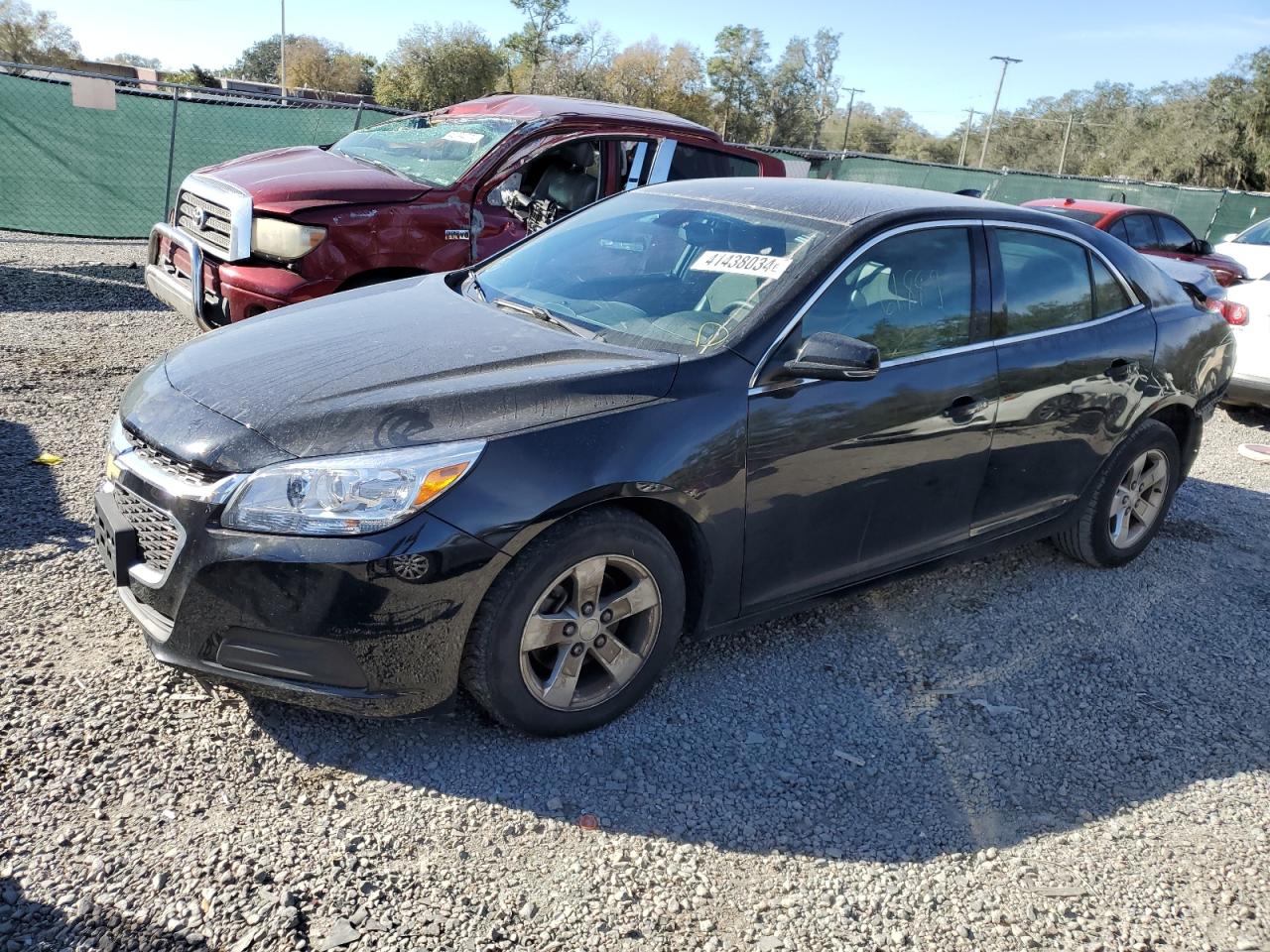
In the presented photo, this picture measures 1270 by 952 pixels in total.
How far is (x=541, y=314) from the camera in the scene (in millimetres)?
3744

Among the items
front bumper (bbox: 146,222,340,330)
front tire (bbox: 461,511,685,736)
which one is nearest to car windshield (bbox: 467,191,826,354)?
front tire (bbox: 461,511,685,736)

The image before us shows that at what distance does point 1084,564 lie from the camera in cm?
504

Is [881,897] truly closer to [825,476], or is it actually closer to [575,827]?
[575,827]

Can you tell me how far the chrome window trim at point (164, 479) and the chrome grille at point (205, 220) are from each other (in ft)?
10.8

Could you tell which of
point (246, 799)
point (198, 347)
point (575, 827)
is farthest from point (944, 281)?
point (246, 799)

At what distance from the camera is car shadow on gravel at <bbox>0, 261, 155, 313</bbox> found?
8.55m

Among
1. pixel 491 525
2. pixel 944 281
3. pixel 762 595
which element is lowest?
pixel 762 595

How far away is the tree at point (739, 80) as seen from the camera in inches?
3423

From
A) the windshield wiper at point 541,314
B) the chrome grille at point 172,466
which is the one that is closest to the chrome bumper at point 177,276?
the windshield wiper at point 541,314

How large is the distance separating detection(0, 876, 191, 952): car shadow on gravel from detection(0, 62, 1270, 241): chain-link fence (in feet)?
34.1

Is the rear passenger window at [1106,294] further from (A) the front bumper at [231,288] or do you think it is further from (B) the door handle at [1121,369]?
(A) the front bumper at [231,288]

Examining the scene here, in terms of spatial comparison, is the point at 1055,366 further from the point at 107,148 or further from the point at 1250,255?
the point at 107,148

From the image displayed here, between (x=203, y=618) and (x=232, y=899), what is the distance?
2.43 feet

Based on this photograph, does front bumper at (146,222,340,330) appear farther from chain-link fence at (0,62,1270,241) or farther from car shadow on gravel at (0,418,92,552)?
chain-link fence at (0,62,1270,241)
